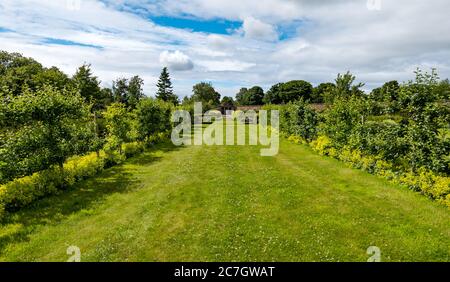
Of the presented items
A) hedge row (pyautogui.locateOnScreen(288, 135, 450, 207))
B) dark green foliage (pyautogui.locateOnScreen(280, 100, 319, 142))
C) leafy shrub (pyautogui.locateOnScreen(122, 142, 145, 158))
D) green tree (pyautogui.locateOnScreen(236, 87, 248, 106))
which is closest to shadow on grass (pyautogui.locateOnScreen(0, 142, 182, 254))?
leafy shrub (pyautogui.locateOnScreen(122, 142, 145, 158))

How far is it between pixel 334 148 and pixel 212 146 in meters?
11.0

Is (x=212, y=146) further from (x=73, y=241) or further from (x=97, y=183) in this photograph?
(x=73, y=241)

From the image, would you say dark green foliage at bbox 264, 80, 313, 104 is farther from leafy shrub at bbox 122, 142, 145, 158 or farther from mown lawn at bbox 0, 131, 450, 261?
mown lawn at bbox 0, 131, 450, 261

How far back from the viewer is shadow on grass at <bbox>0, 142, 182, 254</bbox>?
356 inches

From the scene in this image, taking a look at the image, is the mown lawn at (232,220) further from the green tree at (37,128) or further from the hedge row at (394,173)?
the green tree at (37,128)

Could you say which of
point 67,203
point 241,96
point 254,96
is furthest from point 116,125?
point 241,96

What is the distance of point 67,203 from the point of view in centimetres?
1142

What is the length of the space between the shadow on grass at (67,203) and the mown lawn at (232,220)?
0.04 m

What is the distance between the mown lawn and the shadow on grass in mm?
37

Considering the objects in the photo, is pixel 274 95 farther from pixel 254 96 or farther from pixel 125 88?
pixel 125 88

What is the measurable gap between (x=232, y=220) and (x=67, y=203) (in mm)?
6570

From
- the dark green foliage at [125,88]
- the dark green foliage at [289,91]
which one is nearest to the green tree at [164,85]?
the dark green foliage at [125,88]

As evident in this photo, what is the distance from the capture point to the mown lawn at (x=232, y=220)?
783 centimetres
